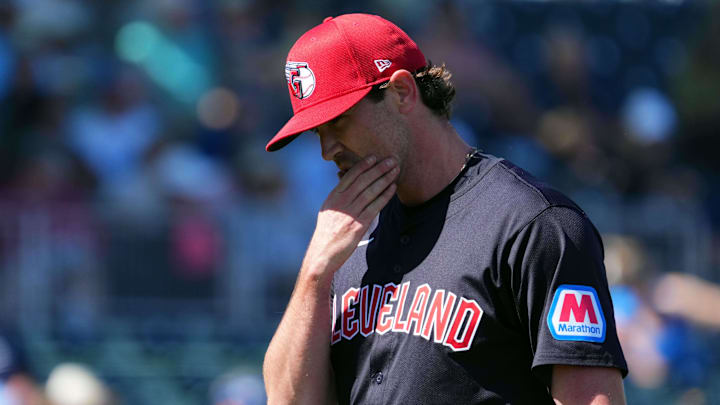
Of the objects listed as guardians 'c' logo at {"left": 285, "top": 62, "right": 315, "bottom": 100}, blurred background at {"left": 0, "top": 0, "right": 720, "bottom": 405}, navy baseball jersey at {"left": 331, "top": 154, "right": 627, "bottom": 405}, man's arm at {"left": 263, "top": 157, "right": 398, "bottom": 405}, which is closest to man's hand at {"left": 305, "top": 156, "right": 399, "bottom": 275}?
man's arm at {"left": 263, "top": 157, "right": 398, "bottom": 405}

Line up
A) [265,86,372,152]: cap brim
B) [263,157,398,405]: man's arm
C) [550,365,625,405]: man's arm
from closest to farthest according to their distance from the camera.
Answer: [550,365,625,405]: man's arm → [265,86,372,152]: cap brim → [263,157,398,405]: man's arm

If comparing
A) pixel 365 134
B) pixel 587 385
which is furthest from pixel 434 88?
pixel 587 385

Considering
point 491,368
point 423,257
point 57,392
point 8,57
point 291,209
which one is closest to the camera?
point 491,368

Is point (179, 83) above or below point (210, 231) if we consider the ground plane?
above

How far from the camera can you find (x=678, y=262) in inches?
297

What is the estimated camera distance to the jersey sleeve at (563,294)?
2211 mm

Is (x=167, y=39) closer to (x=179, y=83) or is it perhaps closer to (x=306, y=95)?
(x=179, y=83)

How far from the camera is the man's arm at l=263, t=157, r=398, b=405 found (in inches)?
101

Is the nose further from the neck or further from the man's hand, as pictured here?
the neck

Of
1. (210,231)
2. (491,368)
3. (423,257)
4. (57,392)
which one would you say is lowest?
(57,392)

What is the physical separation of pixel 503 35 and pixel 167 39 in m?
3.12

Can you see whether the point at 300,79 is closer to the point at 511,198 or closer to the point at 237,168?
the point at 511,198

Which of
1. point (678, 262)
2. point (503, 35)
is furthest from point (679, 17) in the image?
point (678, 262)

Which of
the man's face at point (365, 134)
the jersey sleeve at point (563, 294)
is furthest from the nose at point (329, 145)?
the jersey sleeve at point (563, 294)
